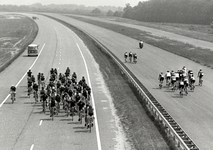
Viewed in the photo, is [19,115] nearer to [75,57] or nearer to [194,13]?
[75,57]

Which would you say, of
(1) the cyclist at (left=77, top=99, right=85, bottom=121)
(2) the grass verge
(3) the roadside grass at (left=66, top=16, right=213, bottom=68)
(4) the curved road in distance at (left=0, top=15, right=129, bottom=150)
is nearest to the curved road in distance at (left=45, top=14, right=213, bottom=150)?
(2) the grass verge

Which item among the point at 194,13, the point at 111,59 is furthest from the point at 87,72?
the point at 194,13

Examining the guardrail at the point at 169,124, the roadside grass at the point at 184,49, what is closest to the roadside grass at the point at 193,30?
the roadside grass at the point at 184,49

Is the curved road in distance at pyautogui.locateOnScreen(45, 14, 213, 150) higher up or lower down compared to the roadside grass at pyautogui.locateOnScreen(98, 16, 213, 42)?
higher up

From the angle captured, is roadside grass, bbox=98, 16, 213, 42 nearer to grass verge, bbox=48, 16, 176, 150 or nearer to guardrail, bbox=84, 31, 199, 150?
grass verge, bbox=48, 16, 176, 150

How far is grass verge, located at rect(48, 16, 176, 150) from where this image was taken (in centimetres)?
2211

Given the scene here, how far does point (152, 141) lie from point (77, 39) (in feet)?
216

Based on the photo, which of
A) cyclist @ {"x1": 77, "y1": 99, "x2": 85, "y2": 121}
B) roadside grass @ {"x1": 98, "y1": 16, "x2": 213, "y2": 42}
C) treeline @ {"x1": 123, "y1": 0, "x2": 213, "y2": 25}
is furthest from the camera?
treeline @ {"x1": 123, "y1": 0, "x2": 213, "y2": 25}

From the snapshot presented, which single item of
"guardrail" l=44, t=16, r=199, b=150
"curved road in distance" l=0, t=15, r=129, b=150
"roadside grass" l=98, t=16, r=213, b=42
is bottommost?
"roadside grass" l=98, t=16, r=213, b=42

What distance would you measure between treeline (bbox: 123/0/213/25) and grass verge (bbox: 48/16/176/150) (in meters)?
116

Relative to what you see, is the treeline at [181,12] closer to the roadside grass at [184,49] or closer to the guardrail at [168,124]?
the roadside grass at [184,49]

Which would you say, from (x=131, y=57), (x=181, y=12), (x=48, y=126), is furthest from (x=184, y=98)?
(x=181, y=12)

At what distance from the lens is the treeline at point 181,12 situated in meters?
158

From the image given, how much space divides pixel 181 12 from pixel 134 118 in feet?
497
